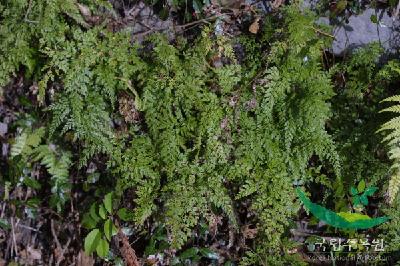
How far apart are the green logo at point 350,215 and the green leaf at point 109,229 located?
1345 mm

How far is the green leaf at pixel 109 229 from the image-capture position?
3.30m

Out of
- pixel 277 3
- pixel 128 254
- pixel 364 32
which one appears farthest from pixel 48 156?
pixel 364 32

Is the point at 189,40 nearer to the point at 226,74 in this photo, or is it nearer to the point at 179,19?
the point at 179,19

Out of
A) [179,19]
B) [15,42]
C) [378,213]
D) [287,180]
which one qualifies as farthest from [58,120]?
[378,213]

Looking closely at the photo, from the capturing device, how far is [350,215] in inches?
132

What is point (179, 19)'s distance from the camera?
3463 millimetres

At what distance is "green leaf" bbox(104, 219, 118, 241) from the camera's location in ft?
10.8

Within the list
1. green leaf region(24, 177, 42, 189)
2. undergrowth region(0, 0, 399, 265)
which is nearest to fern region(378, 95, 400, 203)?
undergrowth region(0, 0, 399, 265)

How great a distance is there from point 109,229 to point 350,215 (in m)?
1.76

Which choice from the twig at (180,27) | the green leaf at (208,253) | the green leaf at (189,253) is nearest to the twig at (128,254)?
the green leaf at (189,253)

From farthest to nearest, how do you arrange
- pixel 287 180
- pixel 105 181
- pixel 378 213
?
pixel 105 181, pixel 378 213, pixel 287 180

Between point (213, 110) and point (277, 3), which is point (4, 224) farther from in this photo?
point (277, 3)

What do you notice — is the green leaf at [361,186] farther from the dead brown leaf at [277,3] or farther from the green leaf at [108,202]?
the green leaf at [108,202]

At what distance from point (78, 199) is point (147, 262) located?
0.79 m
